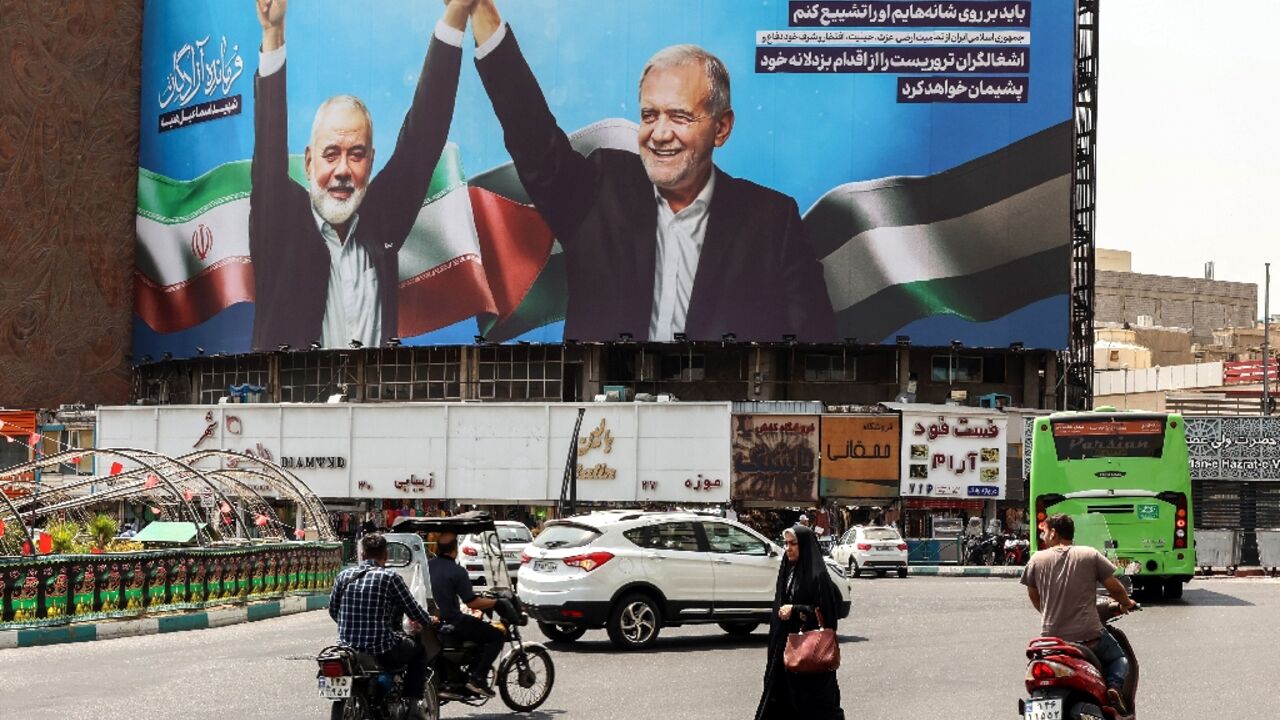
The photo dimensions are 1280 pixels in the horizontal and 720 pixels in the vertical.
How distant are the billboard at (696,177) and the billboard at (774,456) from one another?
8.15 m

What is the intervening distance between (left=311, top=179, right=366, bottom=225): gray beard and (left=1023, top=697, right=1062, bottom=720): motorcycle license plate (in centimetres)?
6352

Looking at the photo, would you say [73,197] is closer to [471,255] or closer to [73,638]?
[471,255]

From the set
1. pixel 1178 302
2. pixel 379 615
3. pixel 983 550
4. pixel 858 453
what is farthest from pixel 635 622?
pixel 1178 302

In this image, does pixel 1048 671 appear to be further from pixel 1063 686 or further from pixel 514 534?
pixel 514 534

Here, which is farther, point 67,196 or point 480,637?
point 67,196

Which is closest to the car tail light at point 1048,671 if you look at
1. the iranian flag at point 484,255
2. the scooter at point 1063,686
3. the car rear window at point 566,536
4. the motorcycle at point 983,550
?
the scooter at point 1063,686

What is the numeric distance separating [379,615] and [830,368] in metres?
56.0

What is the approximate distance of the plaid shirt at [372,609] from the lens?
1205cm

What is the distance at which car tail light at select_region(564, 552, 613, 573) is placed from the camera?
2027 centimetres

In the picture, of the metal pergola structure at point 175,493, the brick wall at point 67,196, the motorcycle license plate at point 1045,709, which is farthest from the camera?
the brick wall at point 67,196

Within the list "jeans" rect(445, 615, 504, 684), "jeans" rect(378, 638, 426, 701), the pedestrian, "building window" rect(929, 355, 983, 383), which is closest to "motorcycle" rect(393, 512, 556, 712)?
"jeans" rect(445, 615, 504, 684)

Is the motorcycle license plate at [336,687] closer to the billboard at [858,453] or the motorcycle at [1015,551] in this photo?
the motorcycle at [1015,551]

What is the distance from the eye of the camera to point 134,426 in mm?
70562

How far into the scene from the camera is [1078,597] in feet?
37.4
